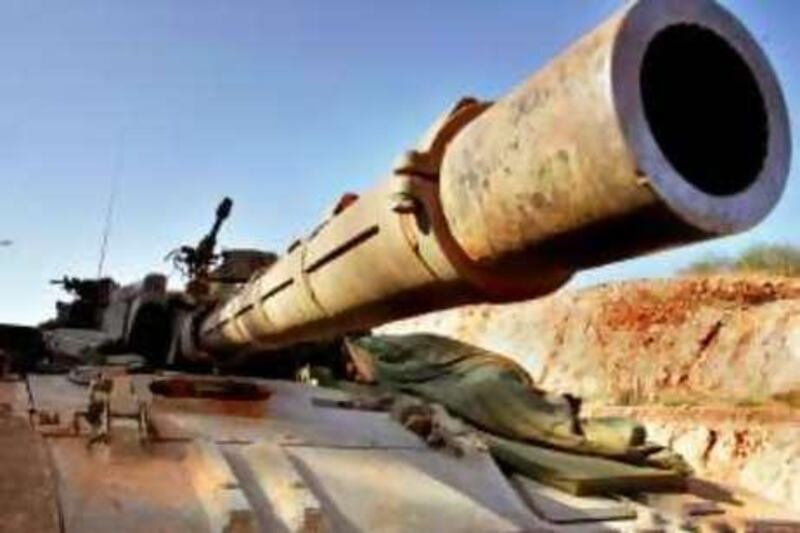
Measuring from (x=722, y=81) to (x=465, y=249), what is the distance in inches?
24.3

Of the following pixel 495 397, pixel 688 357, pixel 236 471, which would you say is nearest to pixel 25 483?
pixel 236 471

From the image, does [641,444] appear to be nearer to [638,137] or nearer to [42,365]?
[42,365]

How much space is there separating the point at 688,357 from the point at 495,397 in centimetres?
1755

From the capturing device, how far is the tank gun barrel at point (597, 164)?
1815mm

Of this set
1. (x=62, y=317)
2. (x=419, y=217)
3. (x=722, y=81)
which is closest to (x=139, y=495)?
(x=419, y=217)

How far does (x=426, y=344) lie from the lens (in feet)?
27.8

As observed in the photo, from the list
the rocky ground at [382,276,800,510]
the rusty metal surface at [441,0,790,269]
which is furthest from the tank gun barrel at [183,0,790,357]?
the rocky ground at [382,276,800,510]

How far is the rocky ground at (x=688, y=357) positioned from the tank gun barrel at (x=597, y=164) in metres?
15.2

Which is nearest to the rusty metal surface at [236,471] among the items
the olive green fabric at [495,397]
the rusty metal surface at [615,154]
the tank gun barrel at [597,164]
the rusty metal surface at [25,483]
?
the rusty metal surface at [25,483]

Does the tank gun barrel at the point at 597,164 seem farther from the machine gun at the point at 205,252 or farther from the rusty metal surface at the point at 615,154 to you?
the machine gun at the point at 205,252

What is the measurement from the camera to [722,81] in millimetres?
2062

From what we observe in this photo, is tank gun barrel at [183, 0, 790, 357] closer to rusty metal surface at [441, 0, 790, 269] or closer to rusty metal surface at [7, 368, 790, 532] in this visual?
rusty metal surface at [441, 0, 790, 269]

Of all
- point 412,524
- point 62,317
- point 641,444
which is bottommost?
point 412,524

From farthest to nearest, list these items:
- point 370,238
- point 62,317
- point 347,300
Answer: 1. point 62,317
2. point 347,300
3. point 370,238
